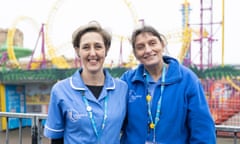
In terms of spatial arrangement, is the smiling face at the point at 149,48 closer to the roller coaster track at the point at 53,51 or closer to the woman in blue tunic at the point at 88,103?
the woman in blue tunic at the point at 88,103

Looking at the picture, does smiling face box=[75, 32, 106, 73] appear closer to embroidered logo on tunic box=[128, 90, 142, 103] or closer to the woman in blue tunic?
the woman in blue tunic

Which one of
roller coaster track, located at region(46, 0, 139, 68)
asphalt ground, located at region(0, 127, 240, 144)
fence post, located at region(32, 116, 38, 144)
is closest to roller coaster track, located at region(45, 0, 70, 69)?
roller coaster track, located at region(46, 0, 139, 68)

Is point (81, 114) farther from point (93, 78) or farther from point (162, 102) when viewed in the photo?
point (162, 102)

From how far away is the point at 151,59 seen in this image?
1.78 m

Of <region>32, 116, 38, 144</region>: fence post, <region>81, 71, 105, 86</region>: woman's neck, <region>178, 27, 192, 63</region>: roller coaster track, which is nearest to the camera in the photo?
<region>81, 71, 105, 86</region>: woman's neck

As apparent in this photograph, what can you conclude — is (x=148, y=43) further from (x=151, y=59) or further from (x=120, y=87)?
(x=120, y=87)

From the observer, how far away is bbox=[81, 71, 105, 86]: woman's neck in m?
1.83

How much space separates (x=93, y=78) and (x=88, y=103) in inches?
6.5

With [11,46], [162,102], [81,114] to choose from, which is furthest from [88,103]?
[11,46]

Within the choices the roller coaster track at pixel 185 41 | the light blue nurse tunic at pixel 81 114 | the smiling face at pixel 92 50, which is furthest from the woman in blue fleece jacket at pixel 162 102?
the roller coaster track at pixel 185 41

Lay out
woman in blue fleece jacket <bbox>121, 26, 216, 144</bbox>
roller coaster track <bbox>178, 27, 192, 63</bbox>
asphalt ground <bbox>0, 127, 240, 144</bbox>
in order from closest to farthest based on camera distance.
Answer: woman in blue fleece jacket <bbox>121, 26, 216, 144</bbox>, asphalt ground <bbox>0, 127, 240, 144</bbox>, roller coaster track <bbox>178, 27, 192, 63</bbox>

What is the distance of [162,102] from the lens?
5.70 feet

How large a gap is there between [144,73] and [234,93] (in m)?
12.6

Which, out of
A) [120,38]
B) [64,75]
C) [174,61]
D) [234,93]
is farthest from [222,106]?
[174,61]
